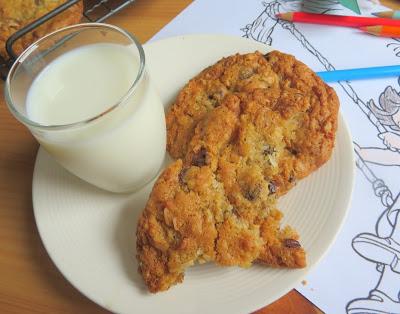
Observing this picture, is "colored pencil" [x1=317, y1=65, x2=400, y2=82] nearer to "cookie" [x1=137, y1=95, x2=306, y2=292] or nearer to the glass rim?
"cookie" [x1=137, y1=95, x2=306, y2=292]

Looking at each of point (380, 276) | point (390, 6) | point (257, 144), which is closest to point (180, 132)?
point (257, 144)

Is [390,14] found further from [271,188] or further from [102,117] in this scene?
[102,117]

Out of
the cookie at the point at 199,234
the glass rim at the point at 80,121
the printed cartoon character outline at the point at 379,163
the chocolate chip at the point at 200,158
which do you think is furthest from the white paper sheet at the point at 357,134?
the glass rim at the point at 80,121

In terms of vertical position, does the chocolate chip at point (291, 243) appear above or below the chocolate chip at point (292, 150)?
below

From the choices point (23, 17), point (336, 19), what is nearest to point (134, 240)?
point (23, 17)

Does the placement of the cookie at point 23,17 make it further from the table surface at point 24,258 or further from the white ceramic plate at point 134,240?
the white ceramic plate at point 134,240

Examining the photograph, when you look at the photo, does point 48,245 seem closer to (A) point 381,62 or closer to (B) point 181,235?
(B) point 181,235

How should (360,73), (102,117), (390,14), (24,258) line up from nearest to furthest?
(102,117)
(24,258)
(360,73)
(390,14)
